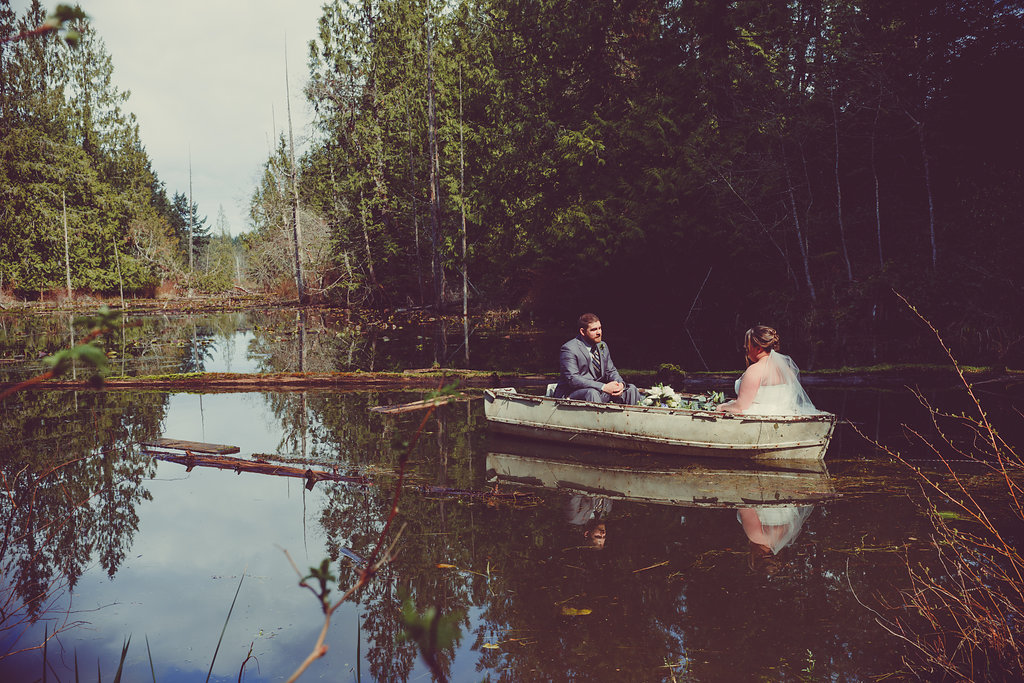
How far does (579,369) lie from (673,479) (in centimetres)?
244

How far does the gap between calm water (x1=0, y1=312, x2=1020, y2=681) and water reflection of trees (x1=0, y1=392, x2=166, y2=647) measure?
0.14 ft

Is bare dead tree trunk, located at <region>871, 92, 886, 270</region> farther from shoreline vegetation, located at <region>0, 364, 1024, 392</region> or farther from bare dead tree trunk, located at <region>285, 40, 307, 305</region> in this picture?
bare dead tree trunk, located at <region>285, 40, 307, 305</region>

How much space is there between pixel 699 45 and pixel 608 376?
20.7 m

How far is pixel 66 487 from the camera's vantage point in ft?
27.0

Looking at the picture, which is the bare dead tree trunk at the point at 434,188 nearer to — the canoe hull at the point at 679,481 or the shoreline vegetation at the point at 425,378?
the shoreline vegetation at the point at 425,378

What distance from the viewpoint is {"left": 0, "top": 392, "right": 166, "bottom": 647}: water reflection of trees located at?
566cm

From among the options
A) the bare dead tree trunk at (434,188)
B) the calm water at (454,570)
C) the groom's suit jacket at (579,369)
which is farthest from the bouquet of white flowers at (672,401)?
the bare dead tree trunk at (434,188)

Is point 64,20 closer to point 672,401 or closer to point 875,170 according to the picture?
point 672,401

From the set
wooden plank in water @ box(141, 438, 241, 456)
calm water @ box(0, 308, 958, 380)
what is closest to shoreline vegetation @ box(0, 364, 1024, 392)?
calm water @ box(0, 308, 958, 380)

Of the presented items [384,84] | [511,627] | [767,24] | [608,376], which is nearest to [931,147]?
[767,24]

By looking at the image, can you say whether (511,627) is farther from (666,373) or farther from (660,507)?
(666,373)

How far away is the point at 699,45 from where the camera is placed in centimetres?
2628

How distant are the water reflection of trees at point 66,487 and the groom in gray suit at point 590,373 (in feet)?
18.9

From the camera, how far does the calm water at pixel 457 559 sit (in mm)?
4465
